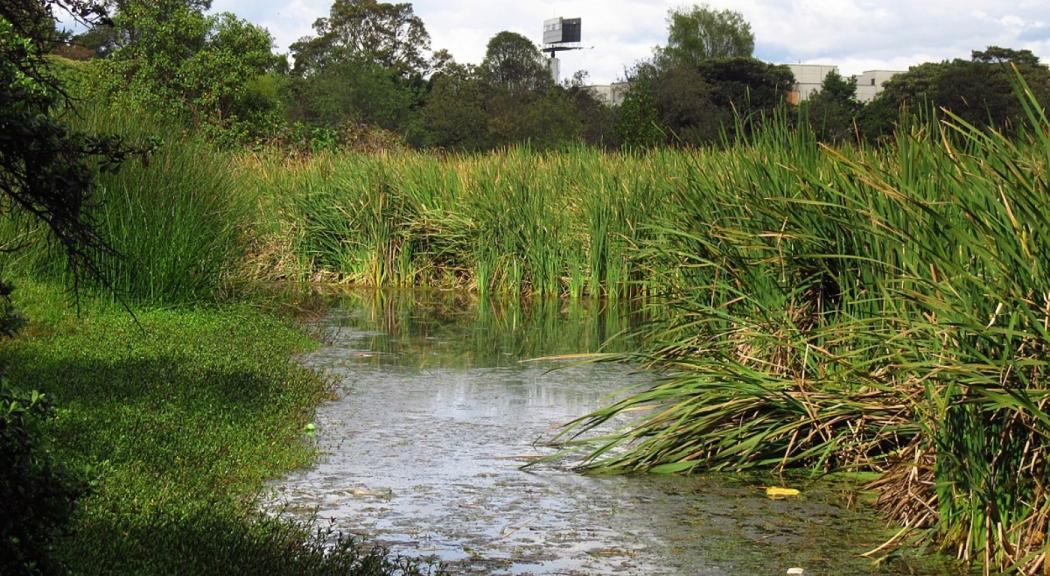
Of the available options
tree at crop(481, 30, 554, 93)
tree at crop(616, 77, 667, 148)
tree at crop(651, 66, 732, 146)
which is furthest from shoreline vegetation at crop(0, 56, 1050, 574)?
tree at crop(481, 30, 554, 93)

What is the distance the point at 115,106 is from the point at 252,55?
24.1 metres

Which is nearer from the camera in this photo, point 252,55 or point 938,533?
point 938,533

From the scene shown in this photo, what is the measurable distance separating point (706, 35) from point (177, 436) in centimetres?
7078

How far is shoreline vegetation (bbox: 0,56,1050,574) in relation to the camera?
508 cm

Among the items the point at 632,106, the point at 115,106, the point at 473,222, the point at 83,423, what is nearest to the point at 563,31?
the point at 632,106

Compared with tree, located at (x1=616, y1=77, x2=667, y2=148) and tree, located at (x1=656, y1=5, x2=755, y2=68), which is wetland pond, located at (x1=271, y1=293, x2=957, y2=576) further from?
tree, located at (x1=656, y1=5, x2=755, y2=68)

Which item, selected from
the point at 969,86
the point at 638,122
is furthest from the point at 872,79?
the point at 638,122

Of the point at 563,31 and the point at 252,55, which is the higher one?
the point at 563,31

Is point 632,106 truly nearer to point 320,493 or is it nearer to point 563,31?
point 320,493

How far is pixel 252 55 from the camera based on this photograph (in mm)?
36312

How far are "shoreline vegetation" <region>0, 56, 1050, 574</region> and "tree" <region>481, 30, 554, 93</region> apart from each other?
168 feet

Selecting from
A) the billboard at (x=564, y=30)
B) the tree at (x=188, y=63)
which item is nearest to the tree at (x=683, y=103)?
the tree at (x=188, y=63)

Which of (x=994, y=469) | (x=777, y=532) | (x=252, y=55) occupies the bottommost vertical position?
(x=777, y=532)

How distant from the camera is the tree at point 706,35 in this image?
236 ft
